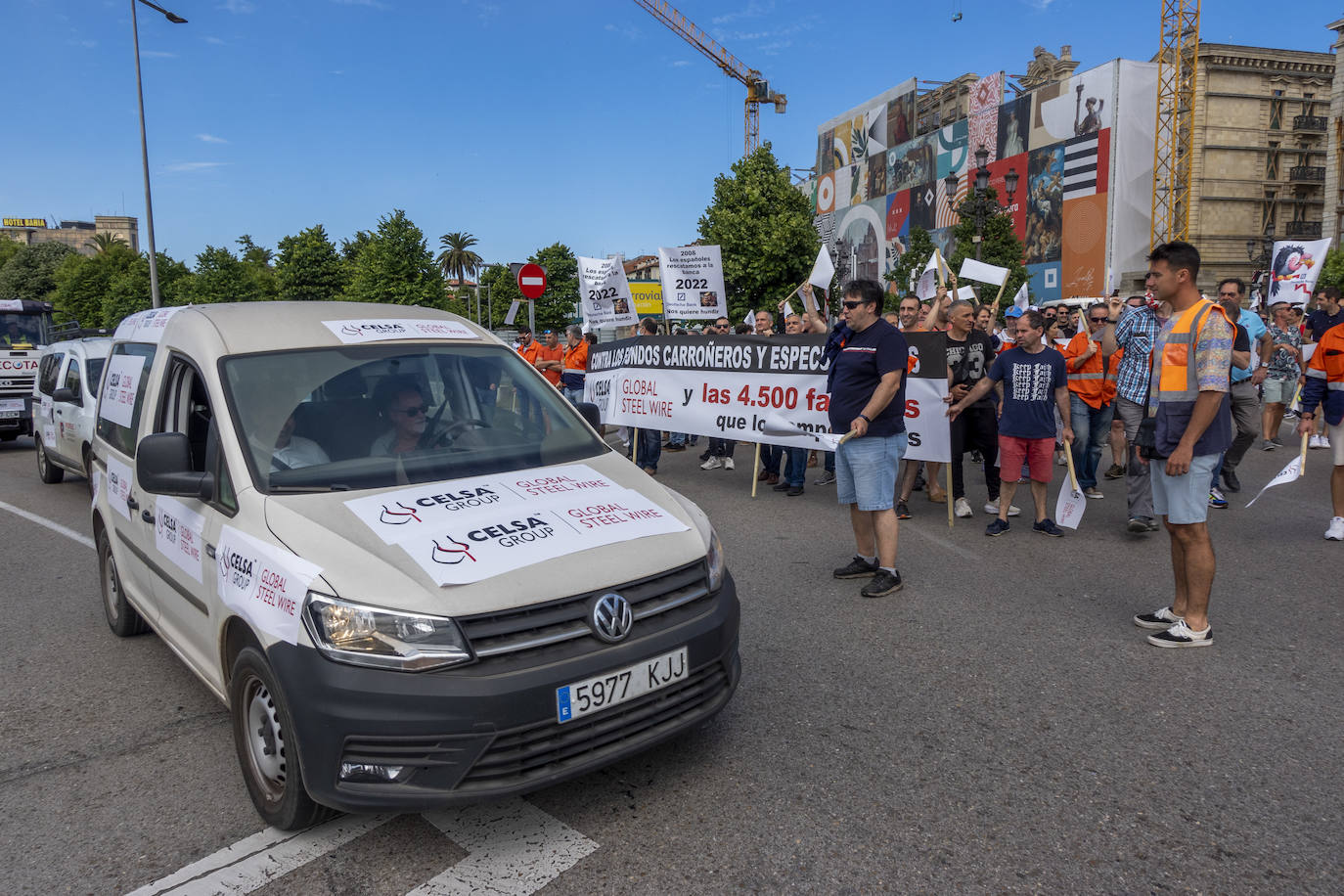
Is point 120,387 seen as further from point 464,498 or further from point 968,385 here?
point 968,385

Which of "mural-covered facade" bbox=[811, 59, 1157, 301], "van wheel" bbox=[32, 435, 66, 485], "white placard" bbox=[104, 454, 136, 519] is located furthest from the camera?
"mural-covered facade" bbox=[811, 59, 1157, 301]

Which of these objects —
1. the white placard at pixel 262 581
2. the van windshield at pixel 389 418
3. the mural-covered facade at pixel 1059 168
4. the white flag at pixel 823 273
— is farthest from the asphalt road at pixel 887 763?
the mural-covered facade at pixel 1059 168

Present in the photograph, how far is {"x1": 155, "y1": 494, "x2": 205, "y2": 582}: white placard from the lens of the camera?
3.53 metres

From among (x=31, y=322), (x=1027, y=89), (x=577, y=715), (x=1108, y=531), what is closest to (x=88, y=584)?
(x=577, y=715)

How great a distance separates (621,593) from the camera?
2998mm

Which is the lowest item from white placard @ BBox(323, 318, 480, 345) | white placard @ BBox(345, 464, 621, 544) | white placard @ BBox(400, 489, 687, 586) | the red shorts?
the red shorts

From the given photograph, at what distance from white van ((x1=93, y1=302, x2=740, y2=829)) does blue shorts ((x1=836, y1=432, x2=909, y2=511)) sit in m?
2.09

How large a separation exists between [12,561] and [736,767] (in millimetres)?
6817

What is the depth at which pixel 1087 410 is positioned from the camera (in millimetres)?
9109

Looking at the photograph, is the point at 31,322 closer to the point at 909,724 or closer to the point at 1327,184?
the point at 909,724

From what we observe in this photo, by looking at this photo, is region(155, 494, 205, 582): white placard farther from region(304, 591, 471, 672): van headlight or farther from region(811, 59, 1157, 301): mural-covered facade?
region(811, 59, 1157, 301): mural-covered facade

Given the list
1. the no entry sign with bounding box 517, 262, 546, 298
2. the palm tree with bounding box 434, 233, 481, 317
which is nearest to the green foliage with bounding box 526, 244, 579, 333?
the palm tree with bounding box 434, 233, 481, 317

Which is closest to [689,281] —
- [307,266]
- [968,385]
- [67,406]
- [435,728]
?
[968,385]

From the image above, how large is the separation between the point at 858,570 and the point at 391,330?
357 cm
